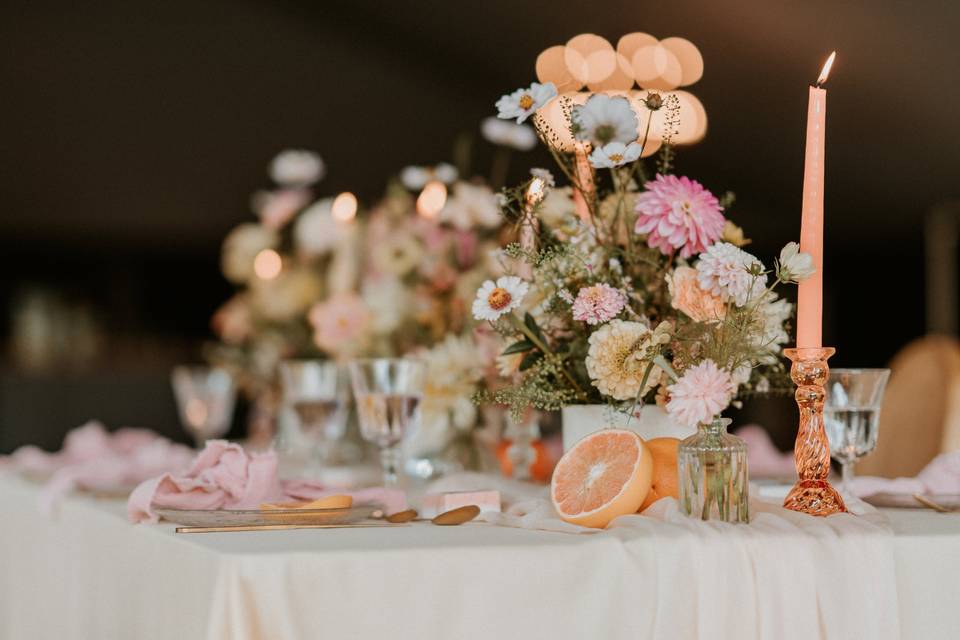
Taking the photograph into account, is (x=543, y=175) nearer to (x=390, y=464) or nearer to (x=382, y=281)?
(x=390, y=464)

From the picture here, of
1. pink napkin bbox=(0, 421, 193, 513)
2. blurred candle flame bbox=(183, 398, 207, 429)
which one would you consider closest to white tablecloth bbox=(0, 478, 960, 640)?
pink napkin bbox=(0, 421, 193, 513)

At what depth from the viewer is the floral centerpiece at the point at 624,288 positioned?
1041 mm

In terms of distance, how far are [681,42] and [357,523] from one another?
322 centimetres

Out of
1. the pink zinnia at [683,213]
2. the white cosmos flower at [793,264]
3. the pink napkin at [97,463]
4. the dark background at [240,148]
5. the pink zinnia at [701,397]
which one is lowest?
the pink napkin at [97,463]

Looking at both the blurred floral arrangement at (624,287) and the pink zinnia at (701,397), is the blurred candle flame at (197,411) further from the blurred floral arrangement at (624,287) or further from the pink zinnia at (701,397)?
the pink zinnia at (701,397)

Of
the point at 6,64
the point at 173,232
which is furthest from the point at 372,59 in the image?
the point at 6,64

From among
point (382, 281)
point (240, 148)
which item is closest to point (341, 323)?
point (382, 281)

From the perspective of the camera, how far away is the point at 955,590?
1006 mm

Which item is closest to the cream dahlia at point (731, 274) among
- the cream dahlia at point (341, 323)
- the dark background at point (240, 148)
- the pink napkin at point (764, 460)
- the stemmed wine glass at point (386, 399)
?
the stemmed wine glass at point (386, 399)

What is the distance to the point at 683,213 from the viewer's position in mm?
1115

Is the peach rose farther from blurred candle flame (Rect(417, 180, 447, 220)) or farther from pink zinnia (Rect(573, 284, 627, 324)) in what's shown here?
blurred candle flame (Rect(417, 180, 447, 220))

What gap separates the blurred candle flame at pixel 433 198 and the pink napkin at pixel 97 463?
1.88 feet

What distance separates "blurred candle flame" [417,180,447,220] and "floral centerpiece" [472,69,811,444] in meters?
0.61

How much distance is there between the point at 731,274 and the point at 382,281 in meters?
1.18
